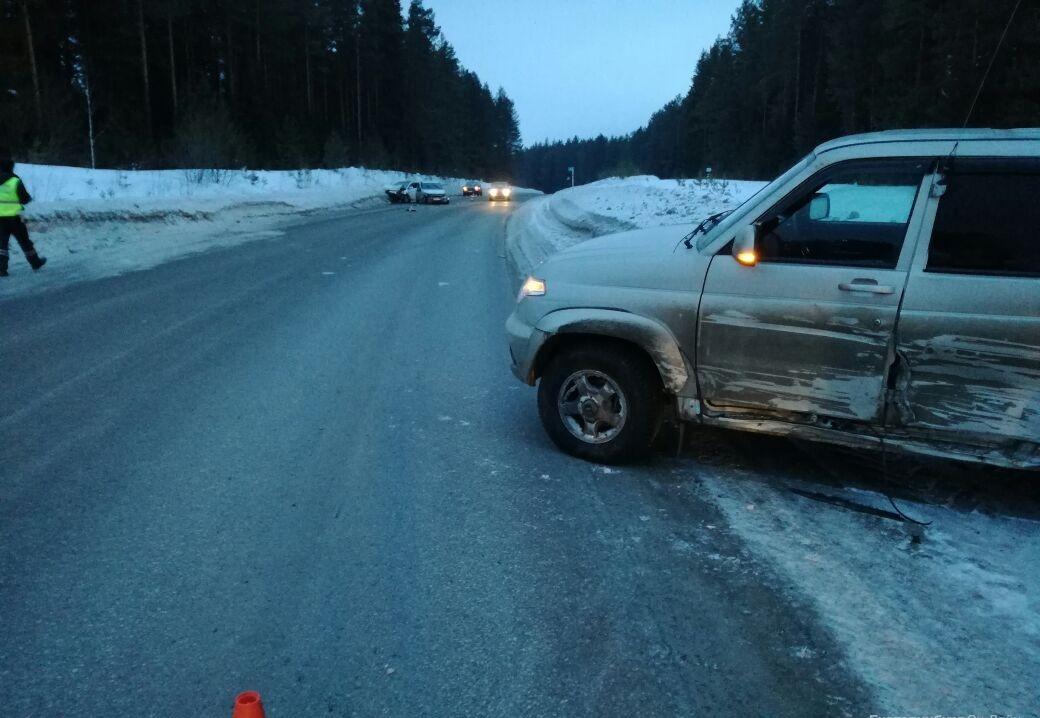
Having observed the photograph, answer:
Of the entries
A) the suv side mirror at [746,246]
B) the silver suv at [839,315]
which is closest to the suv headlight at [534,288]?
the silver suv at [839,315]

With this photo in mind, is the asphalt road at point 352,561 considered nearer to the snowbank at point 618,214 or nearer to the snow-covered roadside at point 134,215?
the snow-covered roadside at point 134,215

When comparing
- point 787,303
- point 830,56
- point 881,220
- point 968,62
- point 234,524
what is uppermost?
point 830,56

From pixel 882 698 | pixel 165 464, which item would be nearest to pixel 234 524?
pixel 165 464

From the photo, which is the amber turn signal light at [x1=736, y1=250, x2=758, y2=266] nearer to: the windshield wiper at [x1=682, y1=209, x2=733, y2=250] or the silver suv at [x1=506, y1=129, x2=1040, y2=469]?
the silver suv at [x1=506, y1=129, x2=1040, y2=469]

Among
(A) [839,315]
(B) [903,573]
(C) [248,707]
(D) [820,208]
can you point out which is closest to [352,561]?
(C) [248,707]

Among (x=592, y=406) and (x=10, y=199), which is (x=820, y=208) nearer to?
(x=592, y=406)

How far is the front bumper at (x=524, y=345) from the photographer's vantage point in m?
4.86

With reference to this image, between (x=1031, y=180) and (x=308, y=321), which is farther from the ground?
(x=1031, y=180)

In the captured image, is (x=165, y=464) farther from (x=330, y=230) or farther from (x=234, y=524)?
(x=330, y=230)

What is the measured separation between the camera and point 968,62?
32312mm

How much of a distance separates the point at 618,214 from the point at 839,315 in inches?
426

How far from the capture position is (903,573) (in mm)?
3432

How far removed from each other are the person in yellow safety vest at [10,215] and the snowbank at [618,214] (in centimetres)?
790

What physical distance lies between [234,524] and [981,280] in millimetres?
4048
